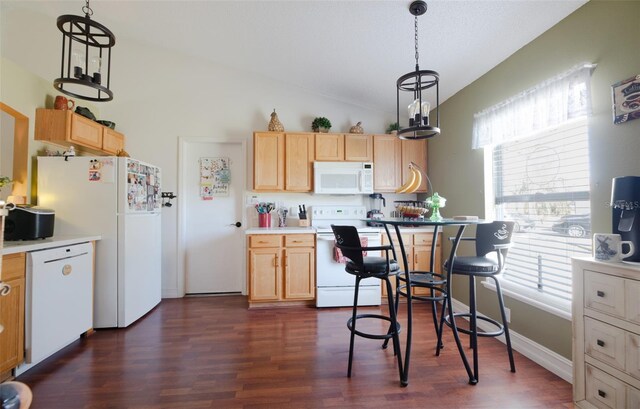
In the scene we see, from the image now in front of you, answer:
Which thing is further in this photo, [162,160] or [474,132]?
[162,160]

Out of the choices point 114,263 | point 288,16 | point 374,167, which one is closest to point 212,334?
point 114,263

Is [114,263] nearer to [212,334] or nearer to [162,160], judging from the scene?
[212,334]

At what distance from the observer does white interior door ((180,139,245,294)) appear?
387 cm

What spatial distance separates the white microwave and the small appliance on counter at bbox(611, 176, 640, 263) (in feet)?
7.93

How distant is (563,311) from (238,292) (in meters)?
3.40

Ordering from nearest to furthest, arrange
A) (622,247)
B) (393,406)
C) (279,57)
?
(622,247), (393,406), (279,57)

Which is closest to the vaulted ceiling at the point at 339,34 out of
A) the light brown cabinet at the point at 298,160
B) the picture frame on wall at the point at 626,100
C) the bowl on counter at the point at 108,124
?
the picture frame on wall at the point at 626,100

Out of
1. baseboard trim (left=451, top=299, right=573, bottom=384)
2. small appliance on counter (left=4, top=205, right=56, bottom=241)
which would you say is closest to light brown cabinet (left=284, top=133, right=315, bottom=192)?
small appliance on counter (left=4, top=205, right=56, bottom=241)

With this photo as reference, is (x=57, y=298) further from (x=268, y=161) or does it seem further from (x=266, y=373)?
(x=268, y=161)

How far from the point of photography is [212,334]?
8.83ft

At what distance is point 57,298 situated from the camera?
2264mm

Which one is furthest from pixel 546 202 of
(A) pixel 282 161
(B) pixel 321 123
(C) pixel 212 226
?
(C) pixel 212 226

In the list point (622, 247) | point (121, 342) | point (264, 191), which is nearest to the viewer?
point (622, 247)

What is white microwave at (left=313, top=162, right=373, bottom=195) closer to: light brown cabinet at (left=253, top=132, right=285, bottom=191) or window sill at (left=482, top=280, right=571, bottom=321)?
light brown cabinet at (left=253, top=132, right=285, bottom=191)
